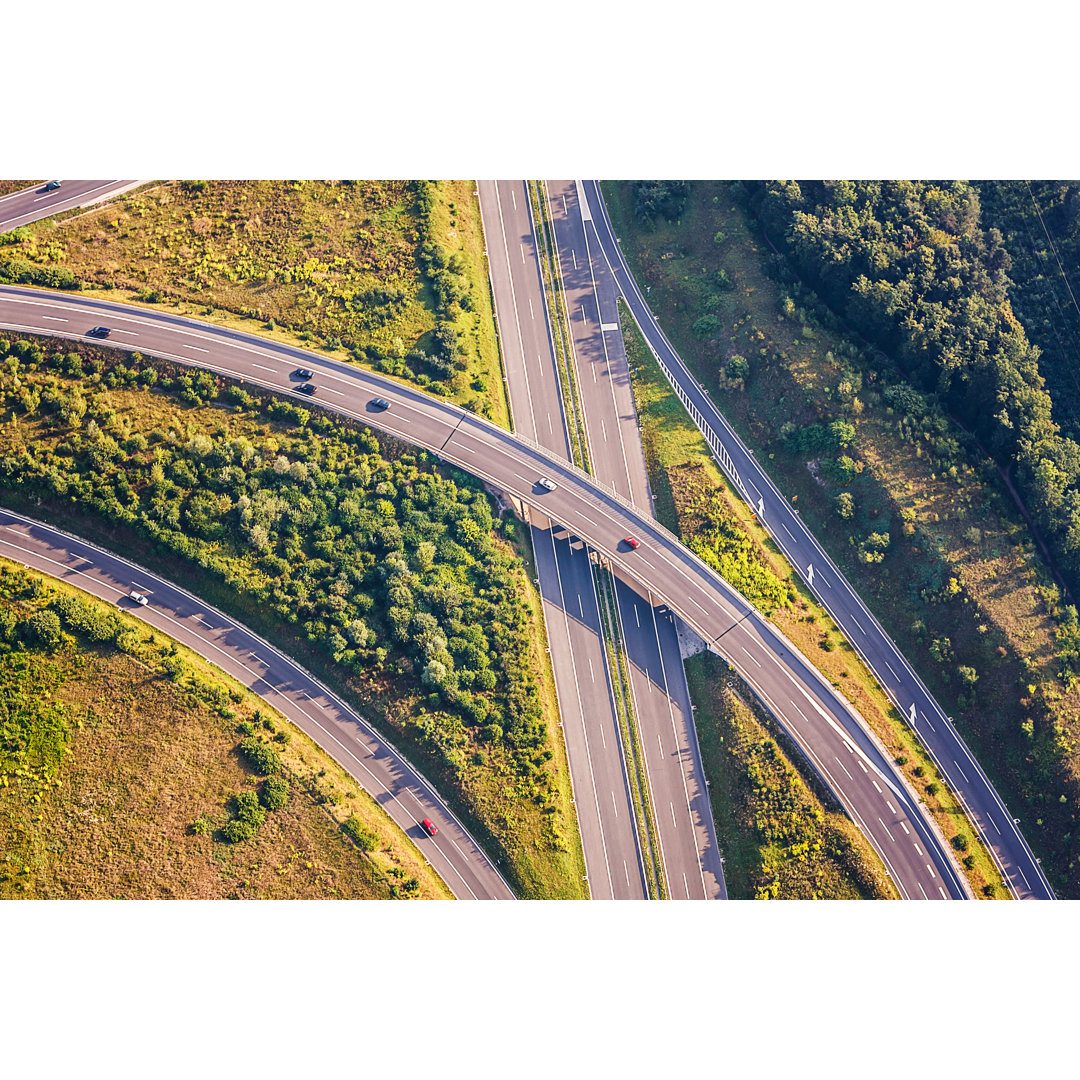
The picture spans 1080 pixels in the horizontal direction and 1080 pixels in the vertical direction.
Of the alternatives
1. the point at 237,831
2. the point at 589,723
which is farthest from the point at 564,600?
the point at 237,831

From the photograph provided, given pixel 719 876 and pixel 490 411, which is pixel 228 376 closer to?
pixel 490 411

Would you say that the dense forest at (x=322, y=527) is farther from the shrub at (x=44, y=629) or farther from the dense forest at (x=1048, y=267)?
the dense forest at (x=1048, y=267)

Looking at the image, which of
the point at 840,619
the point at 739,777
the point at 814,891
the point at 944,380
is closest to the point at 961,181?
the point at 944,380

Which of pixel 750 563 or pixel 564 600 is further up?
pixel 750 563

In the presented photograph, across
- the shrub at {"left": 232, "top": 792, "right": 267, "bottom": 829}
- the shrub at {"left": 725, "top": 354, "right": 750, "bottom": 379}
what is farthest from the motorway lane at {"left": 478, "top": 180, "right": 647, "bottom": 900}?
the shrub at {"left": 232, "top": 792, "right": 267, "bottom": 829}

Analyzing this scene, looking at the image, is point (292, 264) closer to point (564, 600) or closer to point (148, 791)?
point (564, 600)

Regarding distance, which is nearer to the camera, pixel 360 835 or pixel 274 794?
pixel 274 794
